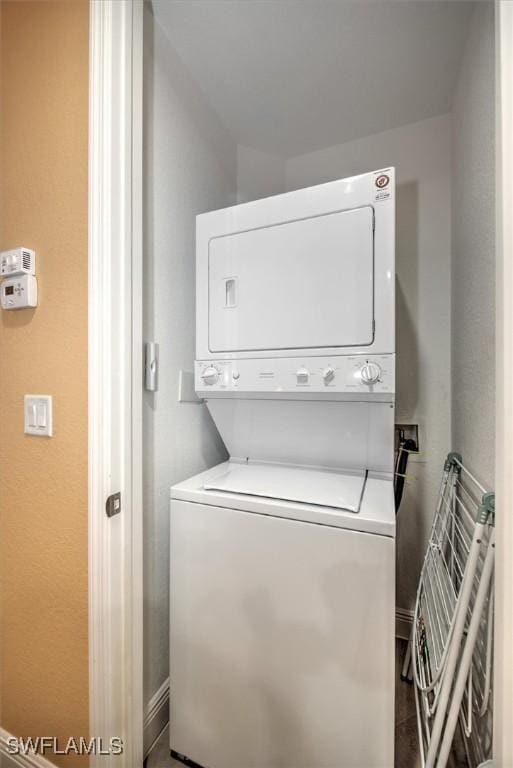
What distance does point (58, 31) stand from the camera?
3.38ft

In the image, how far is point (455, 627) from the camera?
0.85 m

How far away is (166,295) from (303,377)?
2.30 ft

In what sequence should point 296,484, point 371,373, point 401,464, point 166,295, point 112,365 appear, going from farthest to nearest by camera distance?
point 401,464
point 166,295
point 296,484
point 371,373
point 112,365

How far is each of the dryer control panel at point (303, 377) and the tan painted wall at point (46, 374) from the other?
497 mm

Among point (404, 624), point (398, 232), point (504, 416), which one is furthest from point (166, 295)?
point (404, 624)

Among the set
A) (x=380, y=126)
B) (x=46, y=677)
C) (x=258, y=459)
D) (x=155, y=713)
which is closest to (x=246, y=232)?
(x=258, y=459)

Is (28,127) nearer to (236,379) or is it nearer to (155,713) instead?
(236,379)

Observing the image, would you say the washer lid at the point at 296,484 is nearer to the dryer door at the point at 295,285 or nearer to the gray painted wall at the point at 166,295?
the gray painted wall at the point at 166,295

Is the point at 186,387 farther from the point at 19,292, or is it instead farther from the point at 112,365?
the point at 19,292

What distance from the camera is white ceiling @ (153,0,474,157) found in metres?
1.27

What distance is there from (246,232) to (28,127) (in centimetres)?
80

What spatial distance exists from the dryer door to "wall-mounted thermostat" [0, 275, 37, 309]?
61 cm

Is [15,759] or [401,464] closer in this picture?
[15,759]

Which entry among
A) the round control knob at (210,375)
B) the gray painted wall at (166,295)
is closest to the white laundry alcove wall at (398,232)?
the gray painted wall at (166,295)
